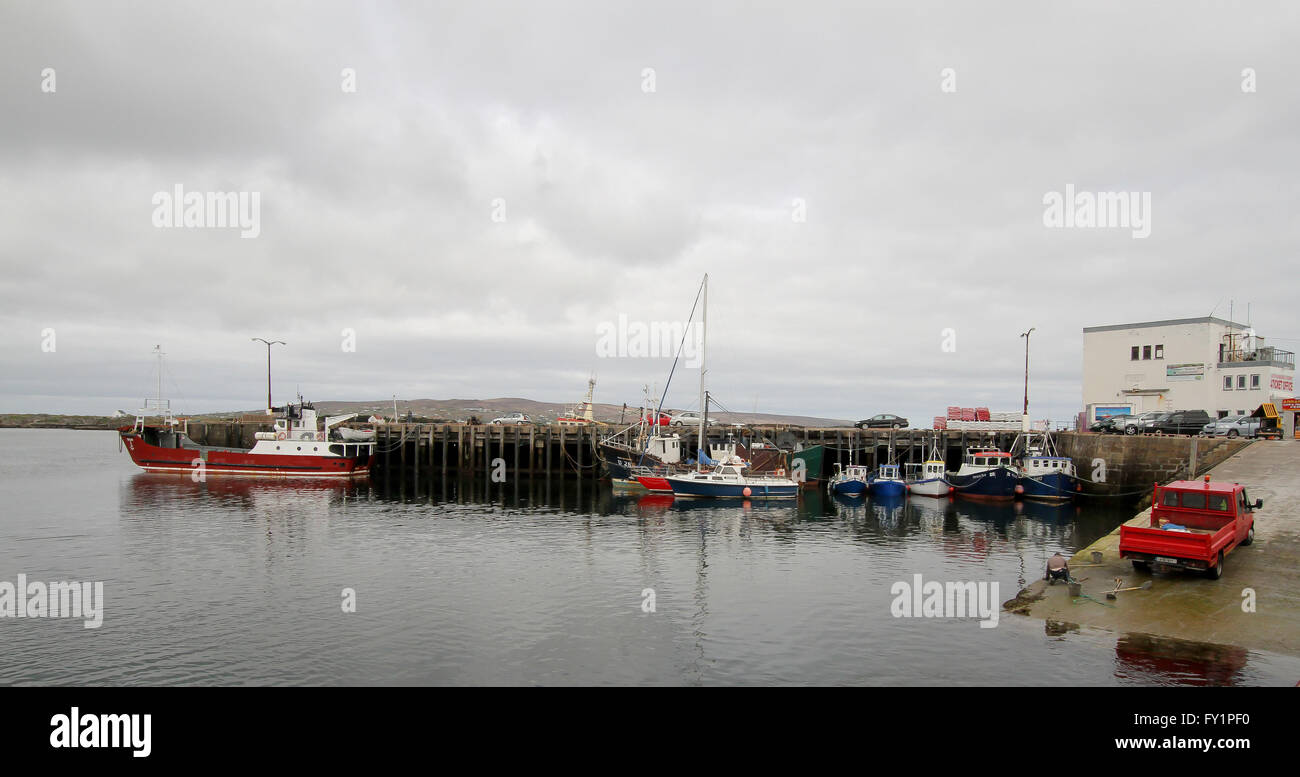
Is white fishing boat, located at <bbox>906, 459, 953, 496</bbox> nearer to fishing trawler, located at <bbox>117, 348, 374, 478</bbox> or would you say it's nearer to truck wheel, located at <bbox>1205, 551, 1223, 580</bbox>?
truck wheel, located at <bbox>1205, 551, 1223, 580</bbox>

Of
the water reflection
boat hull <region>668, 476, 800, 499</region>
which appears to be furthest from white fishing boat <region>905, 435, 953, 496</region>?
boat hull <region>668, 476, 800, 499</region>

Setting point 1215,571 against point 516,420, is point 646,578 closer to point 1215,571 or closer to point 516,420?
point 1215,571

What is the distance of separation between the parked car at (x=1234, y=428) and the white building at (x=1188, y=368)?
39.0 ft

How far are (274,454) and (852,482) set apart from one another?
5308 centimetres

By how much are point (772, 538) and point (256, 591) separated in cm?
2375

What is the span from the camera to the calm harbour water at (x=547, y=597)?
16016 mm

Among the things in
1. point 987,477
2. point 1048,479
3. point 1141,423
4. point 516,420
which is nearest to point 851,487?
point 987,477

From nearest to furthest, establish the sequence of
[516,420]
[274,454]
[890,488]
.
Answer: [890,488] → [274,454] → [516,420]

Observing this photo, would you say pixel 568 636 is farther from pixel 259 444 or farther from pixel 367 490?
pixel 259 444

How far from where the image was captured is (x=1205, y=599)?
18109mm

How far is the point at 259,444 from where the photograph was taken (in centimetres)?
6556

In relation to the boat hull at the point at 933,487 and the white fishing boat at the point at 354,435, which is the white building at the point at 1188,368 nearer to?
the boat hull at the point at 933,487

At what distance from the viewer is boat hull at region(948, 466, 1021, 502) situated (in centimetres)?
5172
